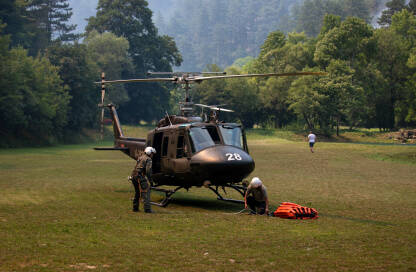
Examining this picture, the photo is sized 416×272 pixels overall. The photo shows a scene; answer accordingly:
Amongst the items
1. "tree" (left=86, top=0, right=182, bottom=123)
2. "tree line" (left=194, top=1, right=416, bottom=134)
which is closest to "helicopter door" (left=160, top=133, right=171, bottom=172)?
"tree line" (left=194, top=1, right=416, bottom=134)

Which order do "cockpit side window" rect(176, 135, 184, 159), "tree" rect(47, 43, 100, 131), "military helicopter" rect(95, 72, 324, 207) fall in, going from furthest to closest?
"tree" rect(47, 43, 100, 131), "cockpit side window" rect(176, 135, 184, 159), "military helicopter" rect(95, 72, 324, 207)

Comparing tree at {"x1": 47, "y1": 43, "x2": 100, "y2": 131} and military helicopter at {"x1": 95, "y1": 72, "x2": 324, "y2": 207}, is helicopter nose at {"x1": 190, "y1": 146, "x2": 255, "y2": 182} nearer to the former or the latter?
military helicopter at {"x1": 95, "y1": 72, "x2": 324, "y2": 207}

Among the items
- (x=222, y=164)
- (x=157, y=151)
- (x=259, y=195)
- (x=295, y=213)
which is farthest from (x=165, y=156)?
(x=295, y=213)

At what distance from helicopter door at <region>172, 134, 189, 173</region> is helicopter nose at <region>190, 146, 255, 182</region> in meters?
0.47

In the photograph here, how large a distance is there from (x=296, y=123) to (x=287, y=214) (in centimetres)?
8969

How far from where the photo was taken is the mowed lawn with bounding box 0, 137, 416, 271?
9992 millimetres

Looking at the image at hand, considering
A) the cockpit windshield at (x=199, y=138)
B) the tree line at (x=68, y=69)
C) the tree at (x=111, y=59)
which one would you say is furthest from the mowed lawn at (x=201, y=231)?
the tree at (x=111, y=59)

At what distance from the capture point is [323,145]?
6025cm

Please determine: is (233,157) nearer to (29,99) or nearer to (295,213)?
(295,213)

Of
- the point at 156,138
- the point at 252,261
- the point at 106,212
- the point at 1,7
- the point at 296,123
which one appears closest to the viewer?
the point at 252,261

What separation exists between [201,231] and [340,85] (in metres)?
70.3

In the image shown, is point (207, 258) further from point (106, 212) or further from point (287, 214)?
point (106, 212)

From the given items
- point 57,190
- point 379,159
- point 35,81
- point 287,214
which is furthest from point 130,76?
point 287,214

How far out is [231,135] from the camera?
1791cm
